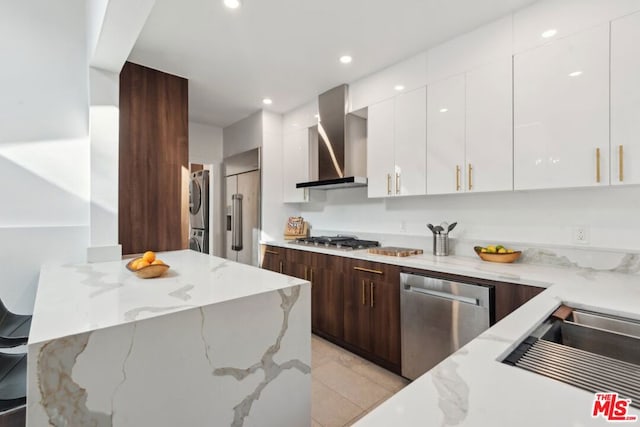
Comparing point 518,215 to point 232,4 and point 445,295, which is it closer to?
point 445,295

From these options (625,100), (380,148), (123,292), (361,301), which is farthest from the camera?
(380,148)

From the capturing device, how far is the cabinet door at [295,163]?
369cm

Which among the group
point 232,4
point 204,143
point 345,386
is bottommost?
point 345,386

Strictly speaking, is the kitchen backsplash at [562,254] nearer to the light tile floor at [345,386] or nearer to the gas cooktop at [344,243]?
the gas cooktop at [344,243]

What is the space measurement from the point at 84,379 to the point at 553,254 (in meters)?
2.50

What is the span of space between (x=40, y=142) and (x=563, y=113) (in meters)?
3.43

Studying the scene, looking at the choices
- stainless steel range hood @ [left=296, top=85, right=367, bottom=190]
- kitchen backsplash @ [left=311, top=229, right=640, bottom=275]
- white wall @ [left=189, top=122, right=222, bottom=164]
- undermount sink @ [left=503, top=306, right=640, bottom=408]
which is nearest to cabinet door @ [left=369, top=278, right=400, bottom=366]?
kitchen backsplash @ [left=311, top=229, right=640, bottom=275]

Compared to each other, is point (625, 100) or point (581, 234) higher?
point (625, 100)

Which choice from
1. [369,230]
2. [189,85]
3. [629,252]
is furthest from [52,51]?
[629,252]

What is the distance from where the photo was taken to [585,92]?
174cm

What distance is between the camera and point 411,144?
2.58 meters

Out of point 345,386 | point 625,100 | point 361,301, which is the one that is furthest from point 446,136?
point 345,386

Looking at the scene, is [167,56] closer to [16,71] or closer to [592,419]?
[16,71]

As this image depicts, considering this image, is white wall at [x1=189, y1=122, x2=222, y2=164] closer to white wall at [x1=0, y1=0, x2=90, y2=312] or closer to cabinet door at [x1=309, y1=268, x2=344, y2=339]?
white wall at [x1=0, y1=0, x2=90, y2=312]
